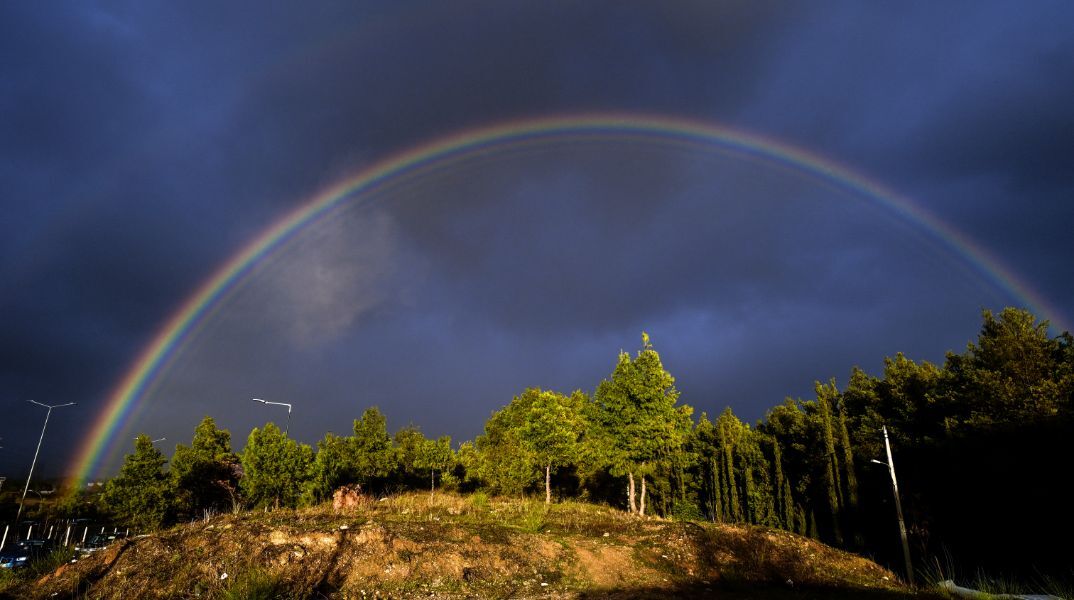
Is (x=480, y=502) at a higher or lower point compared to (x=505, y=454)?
lower

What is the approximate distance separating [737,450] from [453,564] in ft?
142

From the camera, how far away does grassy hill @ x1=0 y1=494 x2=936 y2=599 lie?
15578 mm

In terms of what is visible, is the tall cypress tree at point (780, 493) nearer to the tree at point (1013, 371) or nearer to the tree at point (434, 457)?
the tree at point (1013, 371)

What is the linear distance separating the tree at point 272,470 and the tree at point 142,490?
19.6 feet

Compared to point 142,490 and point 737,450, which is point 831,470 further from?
point 142,490

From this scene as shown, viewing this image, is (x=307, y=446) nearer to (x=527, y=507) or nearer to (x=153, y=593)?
(x=527, y=507)

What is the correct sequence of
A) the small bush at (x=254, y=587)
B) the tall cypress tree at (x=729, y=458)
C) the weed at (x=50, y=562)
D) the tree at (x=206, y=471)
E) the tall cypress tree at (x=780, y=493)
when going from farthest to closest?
the tall cypress tree at (x=729, y=458) < the tall cypress tree at (x=780, y=493) < the tree at (x=206, y=471) < the weed at (x=50, y=562) < the small bush at (x=254, y=587)

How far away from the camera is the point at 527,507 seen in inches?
1240

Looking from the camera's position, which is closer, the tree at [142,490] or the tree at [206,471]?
the tree at [142,490]

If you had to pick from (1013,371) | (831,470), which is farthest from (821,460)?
(1013,371)

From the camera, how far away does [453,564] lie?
59.8ft

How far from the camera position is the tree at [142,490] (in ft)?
119

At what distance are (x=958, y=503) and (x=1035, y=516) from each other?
18.9 feet

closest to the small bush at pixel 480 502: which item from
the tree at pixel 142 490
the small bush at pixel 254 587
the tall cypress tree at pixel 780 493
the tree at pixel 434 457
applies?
the small bush at pixel 254 587
